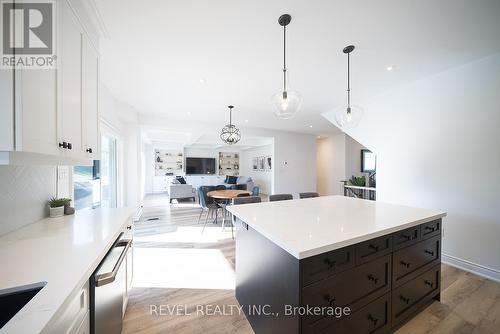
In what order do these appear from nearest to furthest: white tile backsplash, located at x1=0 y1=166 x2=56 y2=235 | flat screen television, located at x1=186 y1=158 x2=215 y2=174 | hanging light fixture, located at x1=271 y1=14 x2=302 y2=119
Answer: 1. white tile backsplash, located at x1=0 y1=166 x2=56 y2=235
2. hanging light fixture, located at x1=271 y1=14 x2=302 y2=119
3. flat screen television, located at x1=186 y1=158 x2=215 y2=174

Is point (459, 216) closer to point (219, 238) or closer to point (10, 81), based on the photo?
point (219, 238)

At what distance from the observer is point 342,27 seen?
177 cm

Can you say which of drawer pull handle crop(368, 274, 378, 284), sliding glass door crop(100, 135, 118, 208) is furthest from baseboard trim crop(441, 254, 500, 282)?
sliding glass door crop(100, 135, 118, 208)

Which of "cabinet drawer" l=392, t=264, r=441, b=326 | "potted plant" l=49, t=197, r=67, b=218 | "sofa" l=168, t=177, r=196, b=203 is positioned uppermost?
"potted plant" l=49, t=197, r=67, b=218

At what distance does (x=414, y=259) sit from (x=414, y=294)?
317 mm

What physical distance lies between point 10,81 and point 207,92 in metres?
2.62

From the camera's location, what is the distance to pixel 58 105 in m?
1.10

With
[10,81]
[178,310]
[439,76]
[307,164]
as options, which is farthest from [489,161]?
[307,164]

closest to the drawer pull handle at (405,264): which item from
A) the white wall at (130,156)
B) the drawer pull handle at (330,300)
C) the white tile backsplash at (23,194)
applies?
the drawer pull handle at (330,300)

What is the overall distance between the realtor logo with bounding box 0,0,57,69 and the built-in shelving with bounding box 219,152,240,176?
9.36 metres

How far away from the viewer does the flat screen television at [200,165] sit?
9.49m

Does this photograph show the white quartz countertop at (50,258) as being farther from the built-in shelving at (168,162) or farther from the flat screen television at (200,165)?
the built-in shelving at (168,162)

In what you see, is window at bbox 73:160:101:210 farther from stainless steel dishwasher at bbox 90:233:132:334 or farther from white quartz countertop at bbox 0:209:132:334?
stainless steel dishwasher at bbox 90:233:132:334

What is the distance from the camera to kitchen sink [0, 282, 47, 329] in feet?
2.37
